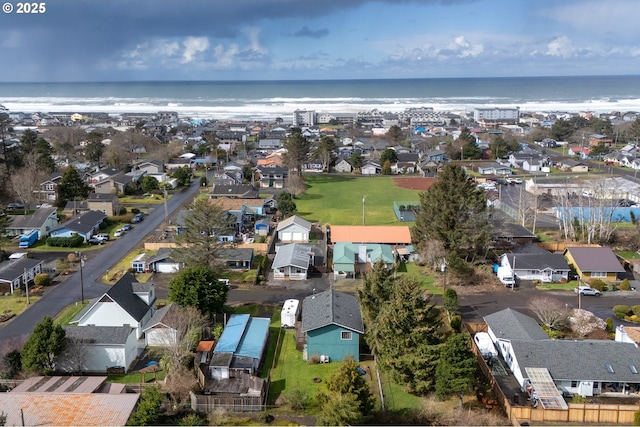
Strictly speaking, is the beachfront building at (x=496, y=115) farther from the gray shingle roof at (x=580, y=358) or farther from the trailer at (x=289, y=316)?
the gray shingle roof at (x=580, y=358)

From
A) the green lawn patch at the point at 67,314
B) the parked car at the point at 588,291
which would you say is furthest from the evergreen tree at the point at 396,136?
the green lawn patch at the point at 67,314

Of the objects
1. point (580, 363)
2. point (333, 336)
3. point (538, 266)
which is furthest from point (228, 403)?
point (538, 266)

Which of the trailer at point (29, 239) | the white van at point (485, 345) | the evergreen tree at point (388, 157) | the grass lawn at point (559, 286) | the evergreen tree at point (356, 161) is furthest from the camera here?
the evergreen tree at point (388, 157)

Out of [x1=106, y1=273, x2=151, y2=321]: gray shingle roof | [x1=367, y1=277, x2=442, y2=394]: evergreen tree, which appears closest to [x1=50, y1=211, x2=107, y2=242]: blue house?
[x1=106, y1=273, x2=151, y2=321]: gray shingle roof

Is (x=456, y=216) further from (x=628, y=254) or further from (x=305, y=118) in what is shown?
(x=305, y=118)

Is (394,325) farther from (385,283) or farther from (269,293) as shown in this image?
(269,293)
